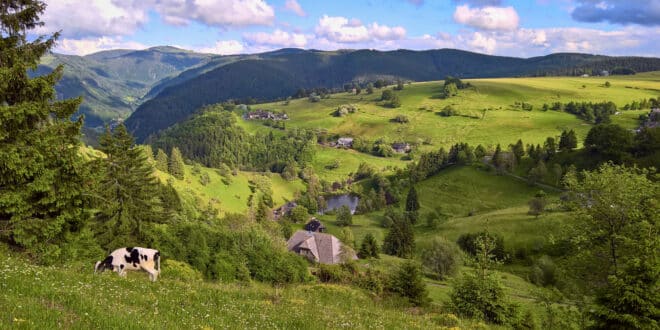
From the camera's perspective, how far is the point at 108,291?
13.2m

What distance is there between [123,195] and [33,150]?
25.4 meters

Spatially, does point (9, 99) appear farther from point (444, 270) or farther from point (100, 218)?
point (444, 270)

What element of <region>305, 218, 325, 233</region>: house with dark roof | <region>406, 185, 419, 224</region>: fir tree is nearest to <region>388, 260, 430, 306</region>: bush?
<region>406, 185, 419, 224</region>: fir tree

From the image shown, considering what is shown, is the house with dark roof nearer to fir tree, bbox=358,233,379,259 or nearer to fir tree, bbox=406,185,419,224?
fir tree, bbox=406,185,419,224

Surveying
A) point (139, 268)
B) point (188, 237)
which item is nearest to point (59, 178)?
point (139, 268)

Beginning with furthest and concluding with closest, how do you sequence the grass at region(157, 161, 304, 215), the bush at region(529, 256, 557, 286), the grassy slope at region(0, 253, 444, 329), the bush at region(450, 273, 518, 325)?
the grass at region(157, 161, 304, 215) → the bush at region(529, 256, 557, 286) → the bush at region(450, 273, 518, 325) → the grassy slope at region(0, 253, 444, 329)

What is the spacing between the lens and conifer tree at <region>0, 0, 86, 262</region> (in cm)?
1877

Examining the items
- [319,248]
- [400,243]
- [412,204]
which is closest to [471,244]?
[400,243]

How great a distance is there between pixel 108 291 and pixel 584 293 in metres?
32.8

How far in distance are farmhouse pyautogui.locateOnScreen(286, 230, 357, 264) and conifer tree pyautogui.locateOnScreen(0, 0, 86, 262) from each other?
7711 centimetres

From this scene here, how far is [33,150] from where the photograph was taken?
19.0m

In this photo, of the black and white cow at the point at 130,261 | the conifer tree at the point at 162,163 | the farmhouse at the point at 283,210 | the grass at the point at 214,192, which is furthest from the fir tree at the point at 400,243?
the conifer tree at the point at 162,163

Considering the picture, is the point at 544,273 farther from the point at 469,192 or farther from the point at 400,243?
the point at 469,192

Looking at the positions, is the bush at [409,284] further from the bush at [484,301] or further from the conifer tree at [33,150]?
the conifer tree at [33,150]
